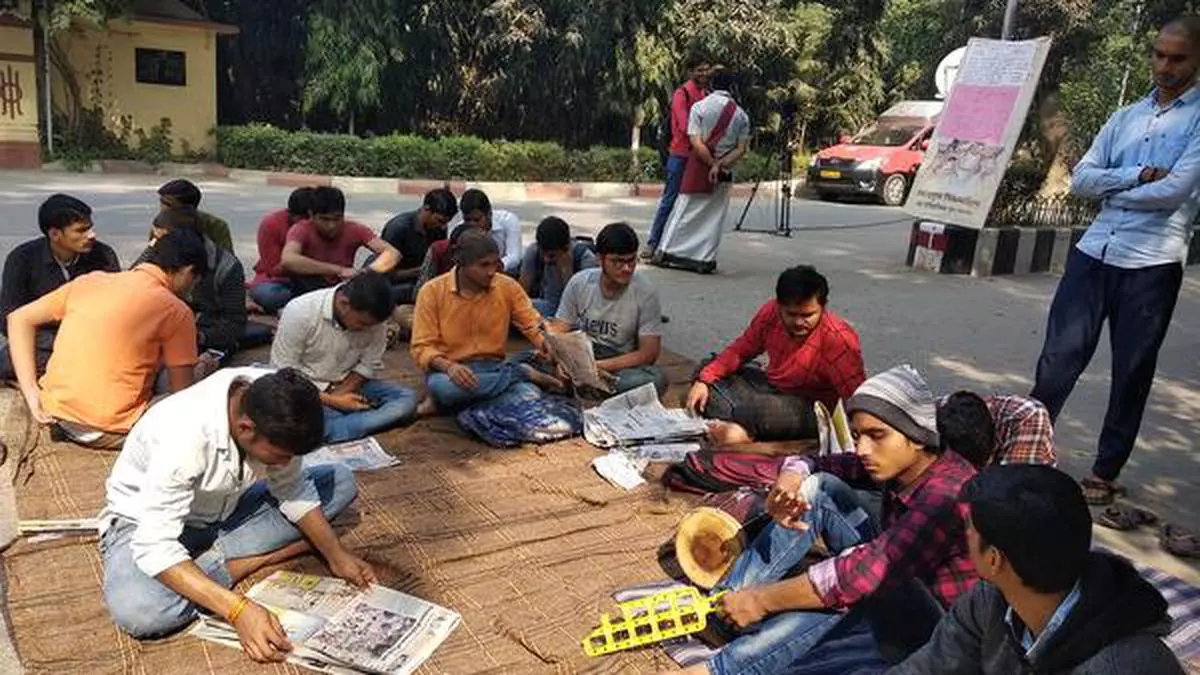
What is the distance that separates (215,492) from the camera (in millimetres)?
2748

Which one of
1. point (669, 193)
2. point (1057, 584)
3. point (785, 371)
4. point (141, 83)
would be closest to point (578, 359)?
point (785, 371)

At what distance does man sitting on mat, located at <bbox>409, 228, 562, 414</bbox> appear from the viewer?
14.4 ft

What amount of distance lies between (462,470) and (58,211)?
2.20m

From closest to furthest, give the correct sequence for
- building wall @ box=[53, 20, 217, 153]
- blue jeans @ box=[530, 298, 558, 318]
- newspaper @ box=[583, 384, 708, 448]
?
1. newspaper @ box=[583, 384, 708, 448]
2. blue jeans @ box=[530, 298, 558, 318]
3. building wall @ box=[53, 20, 217, 153]

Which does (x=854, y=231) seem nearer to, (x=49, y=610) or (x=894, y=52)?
(x=49, y=610)

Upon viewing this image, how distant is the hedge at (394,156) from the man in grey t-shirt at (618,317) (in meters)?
12.0

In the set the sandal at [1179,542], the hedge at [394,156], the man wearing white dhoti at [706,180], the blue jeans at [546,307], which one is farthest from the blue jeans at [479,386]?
the hedge at [394,156]

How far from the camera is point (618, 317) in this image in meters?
4.95

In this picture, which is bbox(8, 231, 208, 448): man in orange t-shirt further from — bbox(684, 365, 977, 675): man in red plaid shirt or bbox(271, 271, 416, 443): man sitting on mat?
bbox(684, 365, 977, 675): man in red plaid shirt

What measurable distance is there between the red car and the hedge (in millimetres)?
4229

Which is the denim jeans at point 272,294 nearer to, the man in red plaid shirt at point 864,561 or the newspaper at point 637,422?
the newspaper at point 637,422

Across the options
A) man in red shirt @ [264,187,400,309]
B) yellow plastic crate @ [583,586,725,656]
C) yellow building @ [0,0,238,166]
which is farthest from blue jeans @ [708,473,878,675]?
A: yellow building @ [0,0,238,166]

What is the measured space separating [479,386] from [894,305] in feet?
14.5

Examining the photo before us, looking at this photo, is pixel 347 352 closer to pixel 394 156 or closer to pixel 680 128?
pixel 680 128
